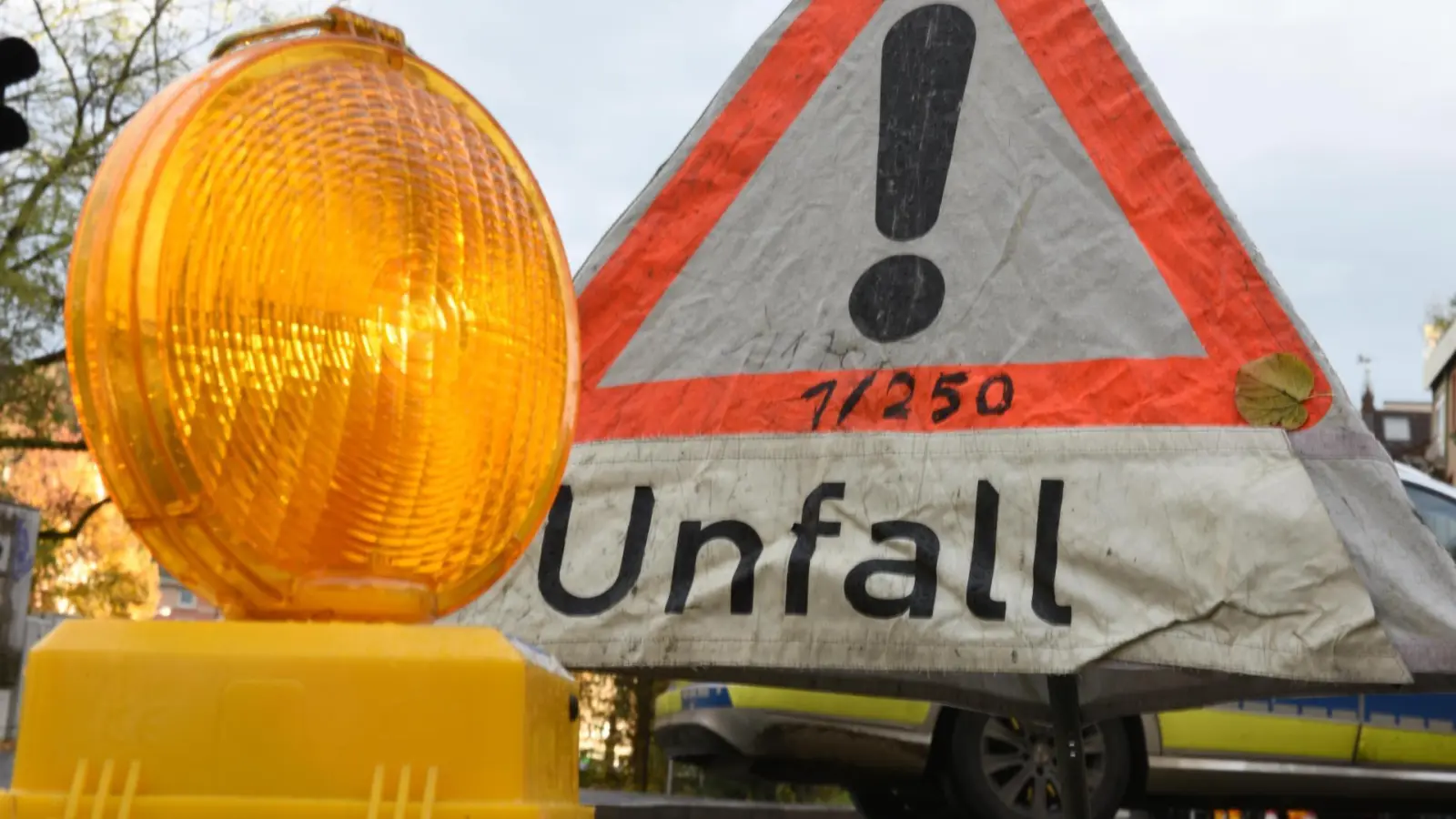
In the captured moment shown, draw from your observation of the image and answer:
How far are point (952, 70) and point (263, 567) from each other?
1.71m

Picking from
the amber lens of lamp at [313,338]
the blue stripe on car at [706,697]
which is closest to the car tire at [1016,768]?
the blue stripe on car at [706,697]

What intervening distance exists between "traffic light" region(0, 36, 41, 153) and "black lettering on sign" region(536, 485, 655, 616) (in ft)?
16.2

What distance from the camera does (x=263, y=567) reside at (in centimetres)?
96

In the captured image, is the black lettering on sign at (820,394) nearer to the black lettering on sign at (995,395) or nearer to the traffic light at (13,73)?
the black lettering on sign at (995,395)

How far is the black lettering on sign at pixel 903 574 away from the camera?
2.09 m

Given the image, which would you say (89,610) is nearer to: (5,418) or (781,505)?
(5,418)

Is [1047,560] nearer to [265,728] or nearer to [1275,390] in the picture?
[1275,390]

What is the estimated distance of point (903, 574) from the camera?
2.11m

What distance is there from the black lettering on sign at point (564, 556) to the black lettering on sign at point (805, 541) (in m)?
0.23

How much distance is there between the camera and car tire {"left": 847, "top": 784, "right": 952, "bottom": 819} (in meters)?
7.84

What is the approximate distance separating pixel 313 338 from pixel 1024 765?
272 inches

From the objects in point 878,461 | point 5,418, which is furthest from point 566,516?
point 5,418

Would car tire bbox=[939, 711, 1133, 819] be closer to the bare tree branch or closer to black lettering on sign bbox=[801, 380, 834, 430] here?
black lettering on sign bbox=[801, 380, 834, 430]

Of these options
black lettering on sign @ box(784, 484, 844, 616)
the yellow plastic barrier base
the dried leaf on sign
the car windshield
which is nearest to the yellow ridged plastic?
the yellow plastic barrier base
